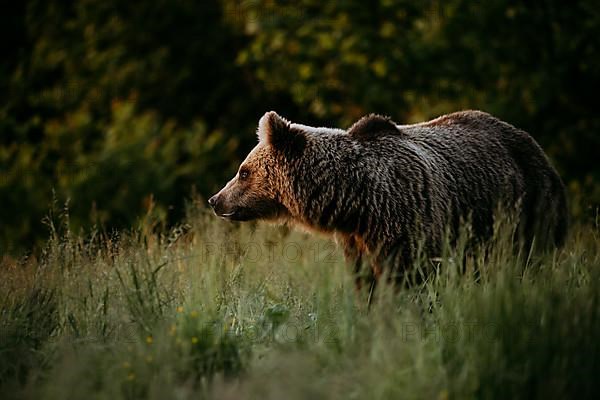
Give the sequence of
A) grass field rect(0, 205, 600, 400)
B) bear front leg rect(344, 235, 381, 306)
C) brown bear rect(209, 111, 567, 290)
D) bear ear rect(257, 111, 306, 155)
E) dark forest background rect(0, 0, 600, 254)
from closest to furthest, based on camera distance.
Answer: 1. grass field rect(0, 205, 600, 400)
2. bear front leg rect(344, 235, 381, 306)
3. brown bear rect(209, 111, 567, 290)
4. bear ear rect(257, 111, 306, 155)
5. dark forest background rect(0, 0, 600, 254)

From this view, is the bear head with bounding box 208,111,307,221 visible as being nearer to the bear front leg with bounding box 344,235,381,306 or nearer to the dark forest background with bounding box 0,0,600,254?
the bear front leg with bounding box 344,235,381,306

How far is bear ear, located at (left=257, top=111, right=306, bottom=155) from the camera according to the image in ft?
21.3

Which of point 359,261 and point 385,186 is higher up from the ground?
point 385,186

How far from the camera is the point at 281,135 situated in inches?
257

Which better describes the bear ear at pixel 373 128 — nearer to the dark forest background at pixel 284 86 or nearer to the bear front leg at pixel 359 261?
the bear front leg at pixel 359 261

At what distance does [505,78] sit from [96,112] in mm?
9233

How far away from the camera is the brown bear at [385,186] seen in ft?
20.1

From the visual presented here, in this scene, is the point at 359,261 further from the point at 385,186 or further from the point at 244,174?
the point at 244,174

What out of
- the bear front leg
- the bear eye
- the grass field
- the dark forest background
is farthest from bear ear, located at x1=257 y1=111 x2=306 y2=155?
the dark forest background

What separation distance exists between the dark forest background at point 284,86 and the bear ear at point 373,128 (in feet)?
15.9

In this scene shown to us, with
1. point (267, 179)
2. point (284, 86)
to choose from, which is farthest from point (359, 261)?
point (284, 86)

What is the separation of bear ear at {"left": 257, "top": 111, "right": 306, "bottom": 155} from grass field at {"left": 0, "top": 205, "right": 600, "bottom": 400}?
3.15 feet

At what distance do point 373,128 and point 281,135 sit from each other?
0.73m

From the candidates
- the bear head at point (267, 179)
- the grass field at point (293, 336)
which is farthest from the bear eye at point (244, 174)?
the grass field at point (293, 336)
